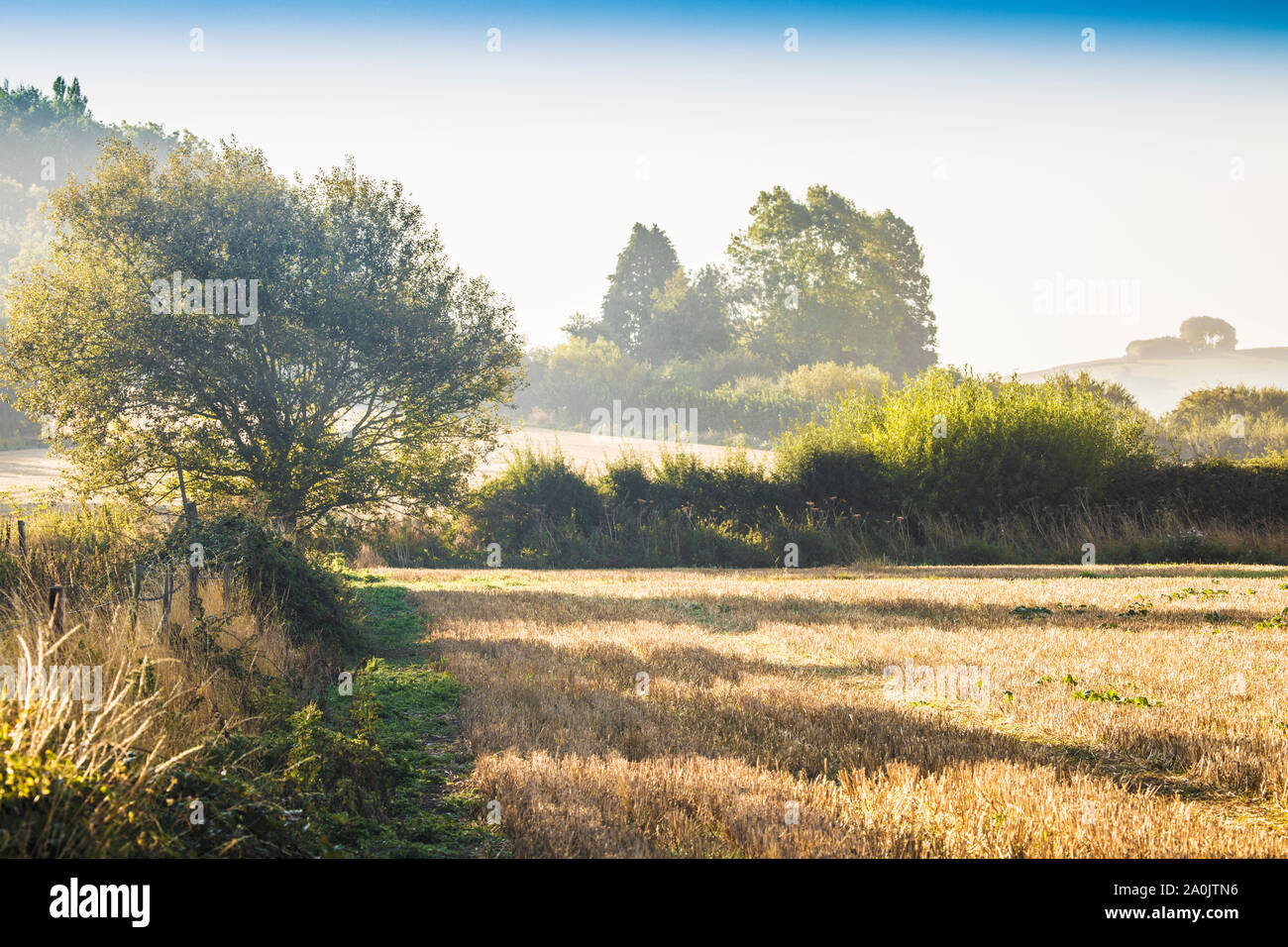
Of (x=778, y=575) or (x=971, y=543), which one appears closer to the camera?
(x=778, y=575)

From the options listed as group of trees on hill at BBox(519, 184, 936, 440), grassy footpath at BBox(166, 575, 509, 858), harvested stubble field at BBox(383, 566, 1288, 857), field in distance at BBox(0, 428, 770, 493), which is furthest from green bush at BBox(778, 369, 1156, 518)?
group of trees on hill at BBox(519, 184, 936, 440)

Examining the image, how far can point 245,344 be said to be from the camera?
70.6 feet

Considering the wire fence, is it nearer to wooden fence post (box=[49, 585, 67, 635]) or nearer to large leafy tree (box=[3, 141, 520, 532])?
wooden fence post (box=[49, 585, 67, 635])

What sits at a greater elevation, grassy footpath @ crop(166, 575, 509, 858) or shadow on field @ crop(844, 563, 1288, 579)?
grassy footpath @ crop(166, 575, 509, 858)

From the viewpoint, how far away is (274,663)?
8.16 meters

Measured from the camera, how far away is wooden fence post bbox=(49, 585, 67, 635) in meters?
5.85

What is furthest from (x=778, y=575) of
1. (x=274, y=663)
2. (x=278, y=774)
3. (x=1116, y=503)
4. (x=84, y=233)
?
(x=84, y=233)

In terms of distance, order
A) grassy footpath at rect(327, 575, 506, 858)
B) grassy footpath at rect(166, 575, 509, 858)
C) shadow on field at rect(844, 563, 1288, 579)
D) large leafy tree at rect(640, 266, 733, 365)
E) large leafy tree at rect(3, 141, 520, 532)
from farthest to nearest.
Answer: large leafy tree at rect(640, 266, 733, 365) → large leafy tree at rect(3, 141, 520, 532) → shadow on field at rect(844, 563, 1288, 579) → grassy footpath at rect(327, 575, 506, 858) → grassy footpath at rect(166, 575, 509, 858)

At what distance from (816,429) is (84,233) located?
21262 millimetres

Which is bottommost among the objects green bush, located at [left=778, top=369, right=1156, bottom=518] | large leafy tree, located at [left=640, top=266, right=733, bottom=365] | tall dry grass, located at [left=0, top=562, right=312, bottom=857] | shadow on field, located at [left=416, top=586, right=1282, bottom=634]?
shadow on field, located at [left=416, top=586, right=1282, bottom=634]

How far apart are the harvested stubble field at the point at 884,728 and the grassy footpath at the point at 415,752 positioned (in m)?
0.22

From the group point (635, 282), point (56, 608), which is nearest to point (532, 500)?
point (56, 608)

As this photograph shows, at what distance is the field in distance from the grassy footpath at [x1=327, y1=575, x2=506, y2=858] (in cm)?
1740
